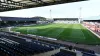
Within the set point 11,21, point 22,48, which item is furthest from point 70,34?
point 11,21

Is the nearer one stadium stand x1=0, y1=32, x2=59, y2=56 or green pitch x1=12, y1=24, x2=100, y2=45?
stadium stand x1=0, y1=32, x2=59, y2=56

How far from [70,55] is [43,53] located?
3.58 metres

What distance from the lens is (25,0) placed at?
53.3 feet

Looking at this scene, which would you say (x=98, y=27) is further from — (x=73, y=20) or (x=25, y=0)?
(x=73, y=20)

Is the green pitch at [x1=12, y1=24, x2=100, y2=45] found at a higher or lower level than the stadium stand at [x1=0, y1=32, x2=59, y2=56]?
lower

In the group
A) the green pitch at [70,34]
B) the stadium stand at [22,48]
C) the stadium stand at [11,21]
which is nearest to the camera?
the stadium stand at [22,48]

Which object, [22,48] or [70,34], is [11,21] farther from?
[22,48]

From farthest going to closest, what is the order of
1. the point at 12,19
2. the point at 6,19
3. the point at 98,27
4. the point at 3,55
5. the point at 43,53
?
the point at 12,19, the point at 6,19, the point at 98,27, the point at 43,53, the point at 3,55

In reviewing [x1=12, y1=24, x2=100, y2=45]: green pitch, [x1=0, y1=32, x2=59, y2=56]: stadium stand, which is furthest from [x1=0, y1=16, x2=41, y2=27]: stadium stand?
[x1=0, y1=32, x2=59, y2=56]: stadium stand

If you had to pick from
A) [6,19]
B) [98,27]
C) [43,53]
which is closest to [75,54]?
[43,53]

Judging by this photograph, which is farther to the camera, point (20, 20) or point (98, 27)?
point (20, 20)

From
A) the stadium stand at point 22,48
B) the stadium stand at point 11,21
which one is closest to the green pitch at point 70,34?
the stadium stand at point 22,48

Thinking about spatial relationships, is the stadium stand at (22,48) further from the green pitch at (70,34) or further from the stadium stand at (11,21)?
the stadium stand at (11,21)

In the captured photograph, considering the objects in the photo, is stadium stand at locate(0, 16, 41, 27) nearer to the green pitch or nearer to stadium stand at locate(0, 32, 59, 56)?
the green pitch
